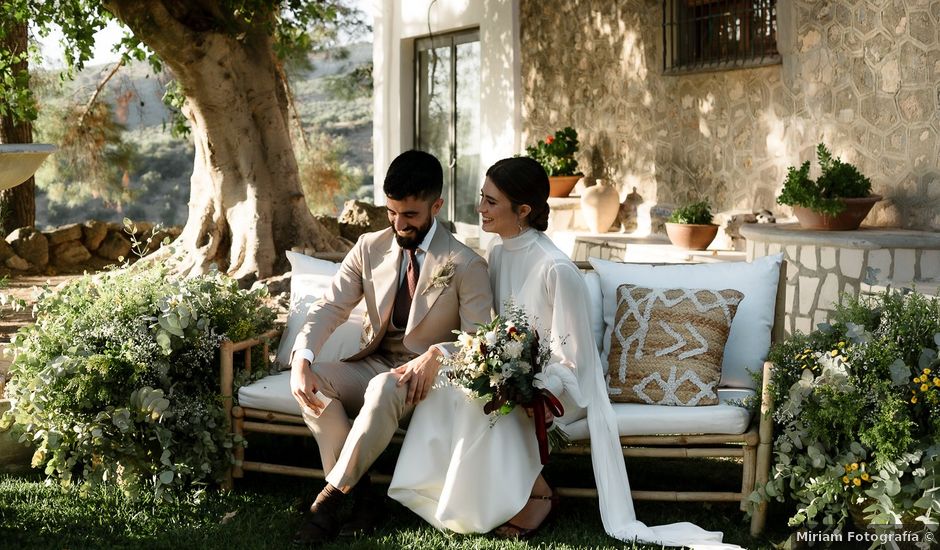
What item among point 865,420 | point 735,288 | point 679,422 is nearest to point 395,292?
point 679,422

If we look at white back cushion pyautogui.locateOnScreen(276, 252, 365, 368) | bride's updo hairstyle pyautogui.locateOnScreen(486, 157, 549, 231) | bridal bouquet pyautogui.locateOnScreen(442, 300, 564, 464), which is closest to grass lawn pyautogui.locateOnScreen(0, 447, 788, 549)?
bridal bouquet pyautogui.locateOnScreen(442, 300, 564, 464)

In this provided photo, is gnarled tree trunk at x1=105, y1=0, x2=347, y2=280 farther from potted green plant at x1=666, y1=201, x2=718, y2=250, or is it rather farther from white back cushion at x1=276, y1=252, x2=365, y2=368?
white back cushion at x1=276, y1=252, x2=365, y2=368

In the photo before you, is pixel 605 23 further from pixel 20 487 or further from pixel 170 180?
pixel 170 180

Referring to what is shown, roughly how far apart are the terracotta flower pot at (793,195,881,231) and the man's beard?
133 inches

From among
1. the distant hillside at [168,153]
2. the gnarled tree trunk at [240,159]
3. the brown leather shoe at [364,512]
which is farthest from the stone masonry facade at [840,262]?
the distant hillside at [168,153]

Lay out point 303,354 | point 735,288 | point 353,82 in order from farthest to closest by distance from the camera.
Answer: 1. point 353,82
2. point 735,288
3. point 303,354

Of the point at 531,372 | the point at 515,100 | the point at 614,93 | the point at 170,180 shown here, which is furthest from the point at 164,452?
the point at 170,180

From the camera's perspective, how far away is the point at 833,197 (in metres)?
6.11

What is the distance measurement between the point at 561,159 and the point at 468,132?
190cm

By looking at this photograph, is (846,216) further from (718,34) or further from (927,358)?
(927,358)

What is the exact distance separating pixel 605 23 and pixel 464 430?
6.39 m

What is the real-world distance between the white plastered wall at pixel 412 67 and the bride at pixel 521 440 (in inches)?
262

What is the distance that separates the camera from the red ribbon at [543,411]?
3.16 meters

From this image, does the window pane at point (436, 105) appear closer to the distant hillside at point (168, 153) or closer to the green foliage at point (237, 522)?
the green foliage at point (237, 522)
